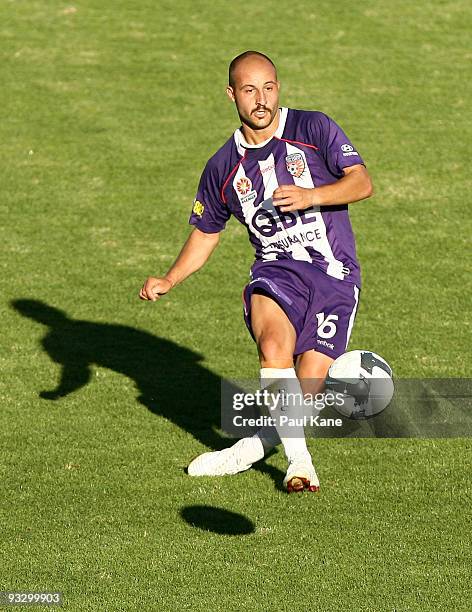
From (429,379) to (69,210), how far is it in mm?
6121

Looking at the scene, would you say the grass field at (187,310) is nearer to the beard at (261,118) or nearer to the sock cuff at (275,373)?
the sock cuff at (275,373)

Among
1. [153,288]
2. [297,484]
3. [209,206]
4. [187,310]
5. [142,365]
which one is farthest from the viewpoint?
[187,310]

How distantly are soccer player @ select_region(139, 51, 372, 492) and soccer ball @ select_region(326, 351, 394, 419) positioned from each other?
9 cm

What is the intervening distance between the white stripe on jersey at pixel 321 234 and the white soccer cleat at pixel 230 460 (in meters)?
1.29

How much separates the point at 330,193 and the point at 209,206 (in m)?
1.25

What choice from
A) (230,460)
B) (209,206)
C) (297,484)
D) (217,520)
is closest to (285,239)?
(209,206)

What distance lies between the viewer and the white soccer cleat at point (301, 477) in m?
7.68

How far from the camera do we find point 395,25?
21047 mm

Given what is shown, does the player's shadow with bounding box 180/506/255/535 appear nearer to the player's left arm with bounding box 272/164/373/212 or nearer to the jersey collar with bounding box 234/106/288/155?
the player's left arm with bounding box 272/164/373/212

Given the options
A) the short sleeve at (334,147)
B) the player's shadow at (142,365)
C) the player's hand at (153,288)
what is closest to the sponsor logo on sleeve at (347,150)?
the short sleeve at (334,147)

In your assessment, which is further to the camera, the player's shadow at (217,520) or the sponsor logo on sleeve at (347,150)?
the sponsor logo on sleeve at (347,150)

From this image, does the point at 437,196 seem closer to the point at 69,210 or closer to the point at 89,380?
the point at 69,210

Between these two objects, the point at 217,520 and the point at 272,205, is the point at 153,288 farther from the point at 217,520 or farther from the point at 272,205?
the point at 217,520

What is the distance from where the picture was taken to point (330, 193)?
773 centimetres
